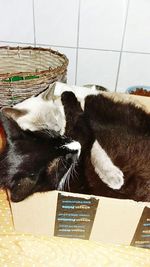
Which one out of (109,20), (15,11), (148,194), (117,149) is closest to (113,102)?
(117,149)

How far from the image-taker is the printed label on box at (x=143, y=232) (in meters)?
0.73

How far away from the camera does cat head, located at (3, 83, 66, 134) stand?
88cm

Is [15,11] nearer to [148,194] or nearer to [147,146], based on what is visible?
[147,146]

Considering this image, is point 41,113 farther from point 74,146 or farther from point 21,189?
point 21,189

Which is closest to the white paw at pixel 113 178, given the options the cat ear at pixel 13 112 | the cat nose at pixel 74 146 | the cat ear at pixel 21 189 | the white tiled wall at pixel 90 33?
the cat nose at pixel 74 146

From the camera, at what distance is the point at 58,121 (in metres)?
0.95

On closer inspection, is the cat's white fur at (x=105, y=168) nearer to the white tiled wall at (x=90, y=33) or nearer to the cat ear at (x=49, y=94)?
the cat ear at (x=49, y=94)

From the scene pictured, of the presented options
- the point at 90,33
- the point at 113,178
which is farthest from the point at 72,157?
the point at 90,33

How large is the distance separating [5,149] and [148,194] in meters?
0.44

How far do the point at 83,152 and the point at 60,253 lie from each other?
0.32m

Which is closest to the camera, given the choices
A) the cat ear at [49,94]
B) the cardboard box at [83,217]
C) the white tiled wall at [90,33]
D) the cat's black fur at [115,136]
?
the cardboard box at [83,217]

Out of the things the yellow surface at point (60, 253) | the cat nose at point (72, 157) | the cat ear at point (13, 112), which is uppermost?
the cat ear at point (13, 112)

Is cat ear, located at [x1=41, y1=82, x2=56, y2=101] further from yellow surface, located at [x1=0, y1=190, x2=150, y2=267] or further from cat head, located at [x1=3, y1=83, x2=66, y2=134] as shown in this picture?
yellow surface, located at [x1=0, y1=190, x2=150, y2=267]

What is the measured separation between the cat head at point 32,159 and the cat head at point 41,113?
6 cm
